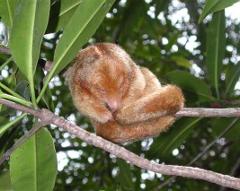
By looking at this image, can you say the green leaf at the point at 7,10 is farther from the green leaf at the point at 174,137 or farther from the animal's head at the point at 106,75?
the green leaf at the point at 174,137

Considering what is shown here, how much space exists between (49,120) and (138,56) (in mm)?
3930

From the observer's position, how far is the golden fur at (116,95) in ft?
3.84

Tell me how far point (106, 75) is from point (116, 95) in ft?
0.20

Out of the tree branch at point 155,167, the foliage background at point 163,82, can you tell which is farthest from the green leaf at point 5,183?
the tree branch at point 155,167

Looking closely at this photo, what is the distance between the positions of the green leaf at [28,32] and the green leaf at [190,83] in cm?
126

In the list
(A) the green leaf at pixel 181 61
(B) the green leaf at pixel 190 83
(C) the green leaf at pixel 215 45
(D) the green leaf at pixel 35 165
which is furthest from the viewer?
(A) the green leaf at pixel 181 61

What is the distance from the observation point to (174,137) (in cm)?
275

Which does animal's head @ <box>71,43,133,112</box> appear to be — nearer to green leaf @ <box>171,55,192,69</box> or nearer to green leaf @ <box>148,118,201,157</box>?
green leaf @ <box>148,118,201,157</box>

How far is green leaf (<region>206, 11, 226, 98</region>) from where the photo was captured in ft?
8.77

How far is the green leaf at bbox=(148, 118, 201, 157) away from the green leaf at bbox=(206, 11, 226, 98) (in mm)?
286

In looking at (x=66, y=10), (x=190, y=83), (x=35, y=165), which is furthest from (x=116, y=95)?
(x=190, y=83)

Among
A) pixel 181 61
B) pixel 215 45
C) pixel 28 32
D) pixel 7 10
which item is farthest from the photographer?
pixel 181 61

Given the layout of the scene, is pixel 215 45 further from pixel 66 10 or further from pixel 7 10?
pixel 7 10

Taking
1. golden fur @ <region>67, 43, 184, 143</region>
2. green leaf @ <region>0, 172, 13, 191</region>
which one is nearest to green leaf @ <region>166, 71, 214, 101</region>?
green leaf @ <region>0, 172, 13, 191</region>
